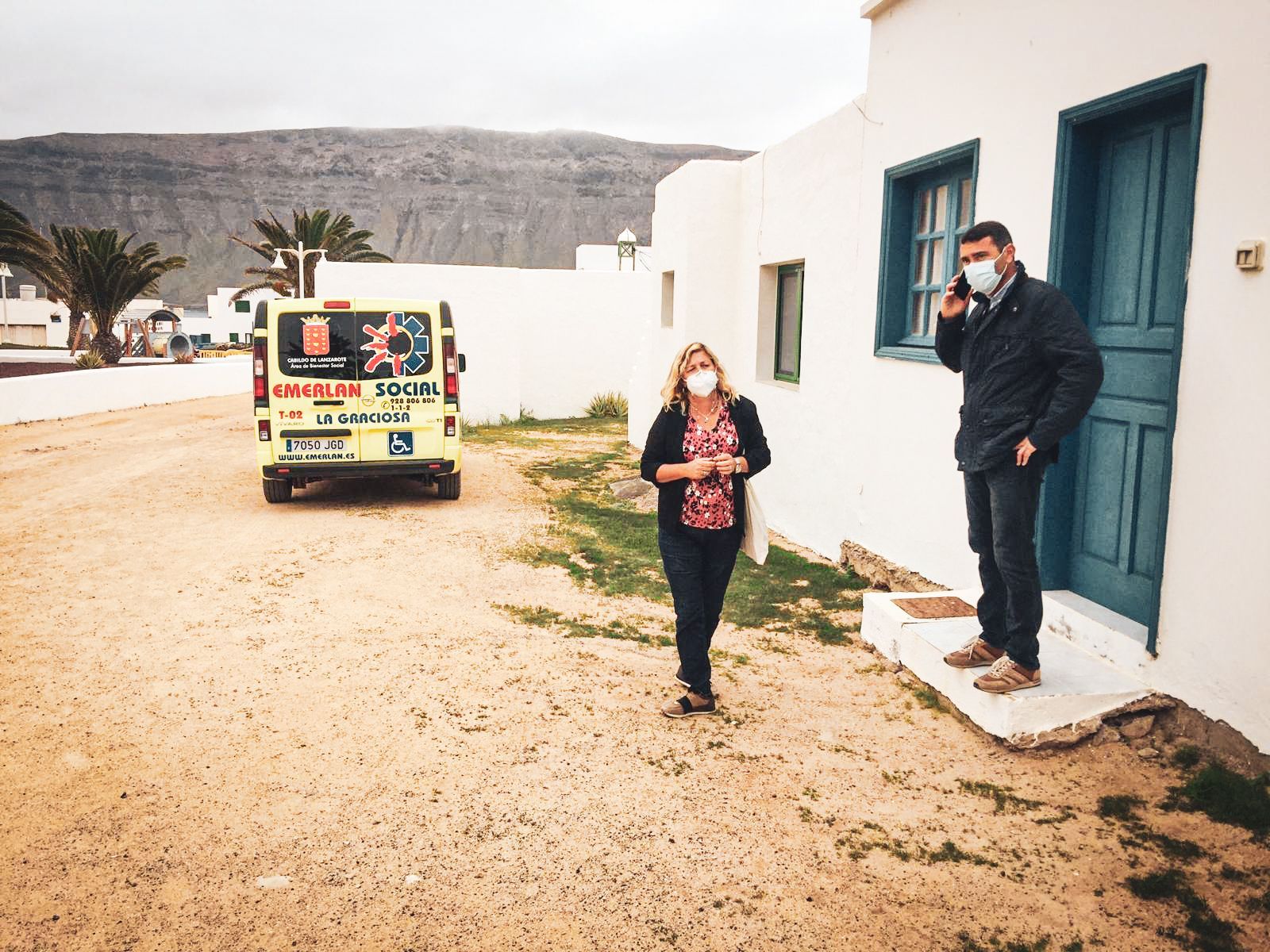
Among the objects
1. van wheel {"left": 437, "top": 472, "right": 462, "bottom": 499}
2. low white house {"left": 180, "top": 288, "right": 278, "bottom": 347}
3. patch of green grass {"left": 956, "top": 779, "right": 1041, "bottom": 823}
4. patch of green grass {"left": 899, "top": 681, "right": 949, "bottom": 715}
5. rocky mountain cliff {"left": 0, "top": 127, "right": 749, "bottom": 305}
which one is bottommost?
patch of green grass {"left": 956, "top": 779, "right": 1041, "bottom": 823}

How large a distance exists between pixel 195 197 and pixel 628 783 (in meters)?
135

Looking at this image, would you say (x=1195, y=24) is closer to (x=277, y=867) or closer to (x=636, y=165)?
(x=277, y=867)

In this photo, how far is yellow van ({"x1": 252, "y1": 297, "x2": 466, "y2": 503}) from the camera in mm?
9125

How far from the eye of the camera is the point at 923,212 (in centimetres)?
679

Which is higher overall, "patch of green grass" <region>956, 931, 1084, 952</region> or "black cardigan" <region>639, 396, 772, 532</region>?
"black cardigan" <region>639, 396, 772, 532</region>

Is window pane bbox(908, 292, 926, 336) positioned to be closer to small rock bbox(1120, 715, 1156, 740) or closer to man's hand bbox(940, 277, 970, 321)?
man's hand bbox(940, 277, 970, 321)

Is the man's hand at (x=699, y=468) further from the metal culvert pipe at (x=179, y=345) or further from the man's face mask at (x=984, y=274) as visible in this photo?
the metal culvert pipe at (x=179, y=345)

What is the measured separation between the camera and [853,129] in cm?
763

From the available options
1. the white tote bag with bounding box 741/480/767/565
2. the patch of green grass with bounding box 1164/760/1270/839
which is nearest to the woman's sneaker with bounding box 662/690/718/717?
the white tote bag with bounding box 741/480/767/565

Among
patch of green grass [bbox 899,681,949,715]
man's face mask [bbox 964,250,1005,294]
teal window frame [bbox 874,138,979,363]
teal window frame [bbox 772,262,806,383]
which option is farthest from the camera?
teal window frame [bbox 772,262,806,383]

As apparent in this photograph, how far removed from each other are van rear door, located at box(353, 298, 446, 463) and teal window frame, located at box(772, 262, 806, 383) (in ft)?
11.4

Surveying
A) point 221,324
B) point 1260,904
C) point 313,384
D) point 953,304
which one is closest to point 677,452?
point 953,304

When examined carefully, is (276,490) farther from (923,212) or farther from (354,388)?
(923,212)

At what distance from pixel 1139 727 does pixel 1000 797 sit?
0.77 metres
